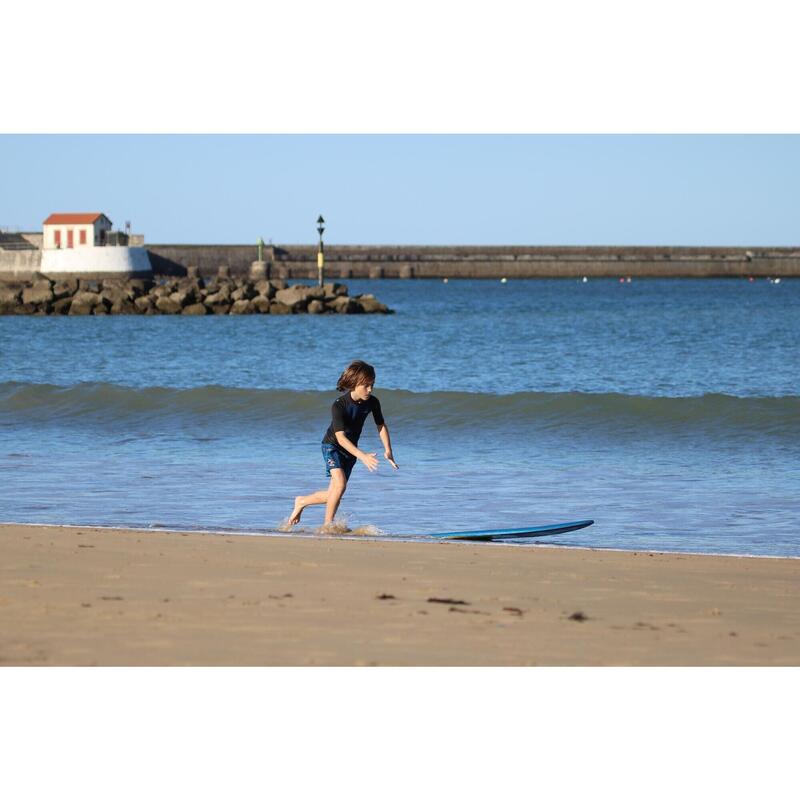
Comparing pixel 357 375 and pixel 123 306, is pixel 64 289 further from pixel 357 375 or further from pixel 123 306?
pixel 357 375

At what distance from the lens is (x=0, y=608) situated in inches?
233

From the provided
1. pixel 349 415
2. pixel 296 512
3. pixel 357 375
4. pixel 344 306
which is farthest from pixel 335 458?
pixel 344 306

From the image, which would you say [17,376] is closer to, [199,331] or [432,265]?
[199,331]

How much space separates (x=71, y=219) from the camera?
6825 centimetres

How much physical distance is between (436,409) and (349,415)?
38.8 ft

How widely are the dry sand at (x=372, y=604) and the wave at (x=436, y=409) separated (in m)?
10.8

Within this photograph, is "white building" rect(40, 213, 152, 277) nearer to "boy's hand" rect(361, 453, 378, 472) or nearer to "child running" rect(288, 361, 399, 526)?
"child running" rect(288, 361, 399, 526)

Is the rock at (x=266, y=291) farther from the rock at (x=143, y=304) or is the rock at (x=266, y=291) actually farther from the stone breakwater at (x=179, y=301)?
the rock at (x=143, y=304)

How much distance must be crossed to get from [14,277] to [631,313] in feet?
104

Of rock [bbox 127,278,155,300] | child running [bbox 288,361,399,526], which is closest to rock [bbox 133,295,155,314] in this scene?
rock [bbox 127,278,155,300]

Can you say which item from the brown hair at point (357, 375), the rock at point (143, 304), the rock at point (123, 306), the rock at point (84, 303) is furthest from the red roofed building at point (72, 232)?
the brown hair at point (357, 375)

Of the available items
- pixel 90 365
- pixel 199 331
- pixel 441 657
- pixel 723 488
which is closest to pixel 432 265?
pixel 199 331

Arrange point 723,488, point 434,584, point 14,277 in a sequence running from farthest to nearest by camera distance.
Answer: point 14,277, point 723,488, point 434,584

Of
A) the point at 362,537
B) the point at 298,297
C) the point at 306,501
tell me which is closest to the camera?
the point at 362,537
